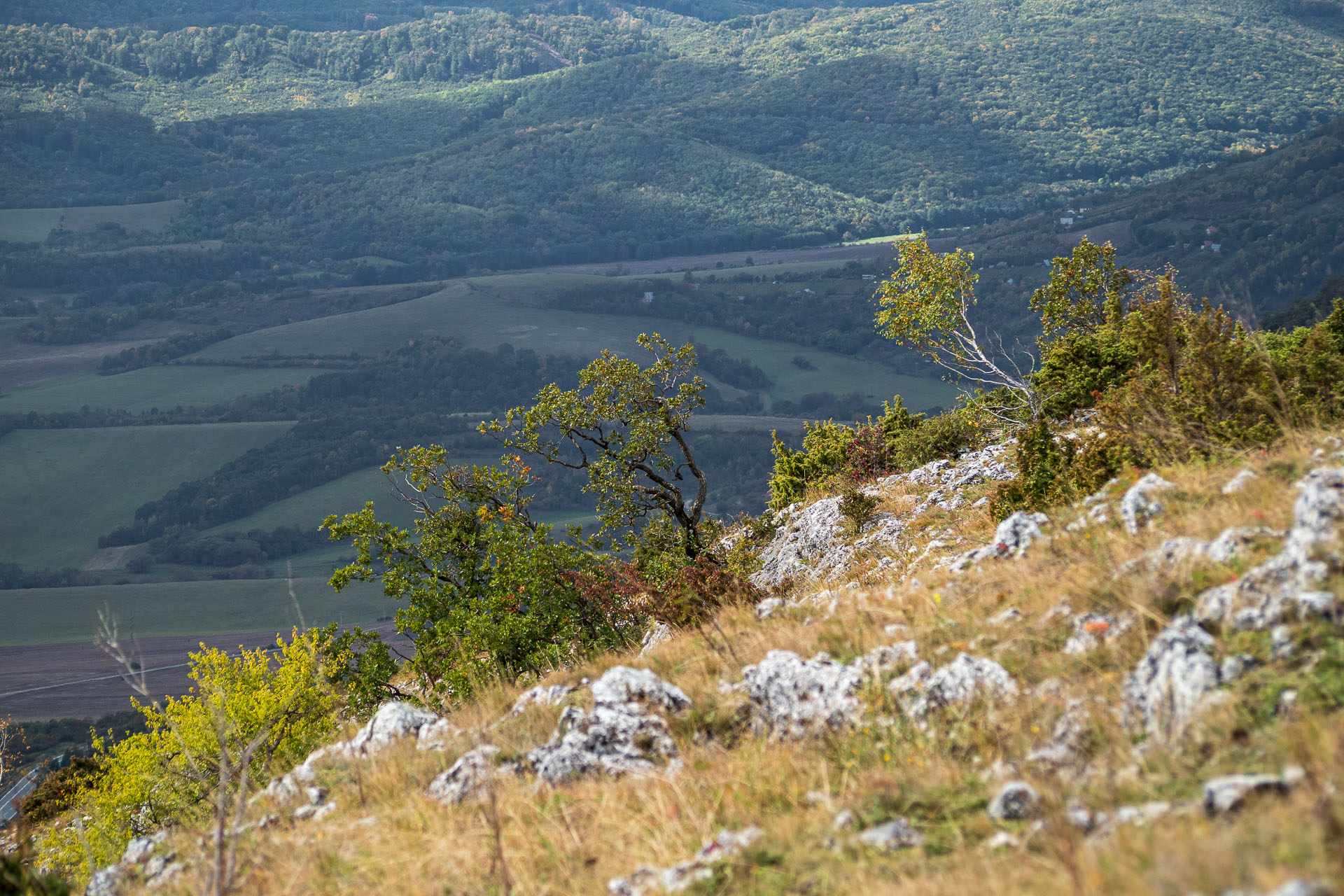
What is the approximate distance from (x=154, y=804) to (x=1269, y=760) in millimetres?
21640

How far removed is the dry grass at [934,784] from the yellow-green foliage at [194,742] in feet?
35.8

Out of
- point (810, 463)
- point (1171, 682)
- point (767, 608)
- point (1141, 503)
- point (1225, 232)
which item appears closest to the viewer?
point (1171, 682)

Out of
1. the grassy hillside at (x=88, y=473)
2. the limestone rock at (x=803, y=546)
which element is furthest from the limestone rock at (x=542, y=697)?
the grassy hillside at (x=88, y=473)

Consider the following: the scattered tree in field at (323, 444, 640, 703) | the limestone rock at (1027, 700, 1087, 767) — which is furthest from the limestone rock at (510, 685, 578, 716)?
the scattered tree in field at (323, 444, 640, 703)

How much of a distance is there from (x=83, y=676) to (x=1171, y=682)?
103219 mm

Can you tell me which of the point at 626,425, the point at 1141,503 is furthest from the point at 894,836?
the point at 626,425

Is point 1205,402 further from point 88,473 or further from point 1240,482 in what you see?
point 88,473

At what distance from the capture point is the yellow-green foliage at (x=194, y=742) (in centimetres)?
1858

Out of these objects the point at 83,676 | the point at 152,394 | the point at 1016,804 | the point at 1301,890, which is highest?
the point at 1301,890

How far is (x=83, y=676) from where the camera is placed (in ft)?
291

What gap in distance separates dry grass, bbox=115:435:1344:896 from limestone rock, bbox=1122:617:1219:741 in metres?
0.10

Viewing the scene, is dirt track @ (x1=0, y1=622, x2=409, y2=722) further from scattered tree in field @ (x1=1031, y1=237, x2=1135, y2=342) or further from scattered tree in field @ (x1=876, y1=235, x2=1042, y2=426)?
scattered tree in field @ (x1=1031, y1=237, x2=1135, y2=342)

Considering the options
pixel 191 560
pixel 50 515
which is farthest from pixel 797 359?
pixel 50 515

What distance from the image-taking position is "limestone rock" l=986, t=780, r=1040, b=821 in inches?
194
